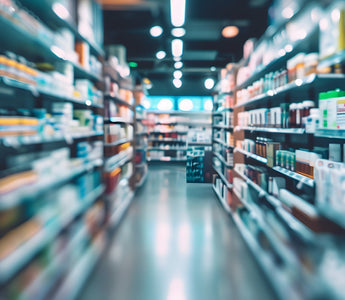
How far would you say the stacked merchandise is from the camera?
78.0 inches

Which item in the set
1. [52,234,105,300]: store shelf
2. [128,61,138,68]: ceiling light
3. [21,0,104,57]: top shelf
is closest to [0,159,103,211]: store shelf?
[52,234,105,300]: store shelf

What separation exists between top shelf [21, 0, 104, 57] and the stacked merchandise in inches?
87.8

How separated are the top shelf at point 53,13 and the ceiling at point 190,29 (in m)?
1.69

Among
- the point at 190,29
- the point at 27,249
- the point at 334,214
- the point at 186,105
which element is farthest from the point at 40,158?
the point at 186,105

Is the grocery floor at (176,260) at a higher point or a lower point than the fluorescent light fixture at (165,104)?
lower

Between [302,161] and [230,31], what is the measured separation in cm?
552

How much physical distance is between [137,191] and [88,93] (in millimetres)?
3845

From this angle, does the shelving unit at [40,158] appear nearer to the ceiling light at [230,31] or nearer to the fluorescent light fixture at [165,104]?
the ceiling light at [230,31]

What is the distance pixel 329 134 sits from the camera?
2244mm

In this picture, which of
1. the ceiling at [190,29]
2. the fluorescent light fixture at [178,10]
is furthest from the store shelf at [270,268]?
the ceiling at [190,29]

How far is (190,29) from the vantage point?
7.91 m

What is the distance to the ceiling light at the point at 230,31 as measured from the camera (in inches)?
284

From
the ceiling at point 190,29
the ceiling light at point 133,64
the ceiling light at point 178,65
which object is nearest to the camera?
the ceiling at point 190,29

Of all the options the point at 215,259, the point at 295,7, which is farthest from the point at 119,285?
the point at 295,7
